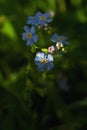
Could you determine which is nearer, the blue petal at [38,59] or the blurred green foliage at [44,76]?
the blue petal at [38,59]

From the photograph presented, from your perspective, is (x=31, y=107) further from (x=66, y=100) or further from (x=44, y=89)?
(x=66, y=100)

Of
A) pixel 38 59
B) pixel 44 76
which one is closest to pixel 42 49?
pixel 38 59

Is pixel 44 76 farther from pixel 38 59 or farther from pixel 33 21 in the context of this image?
pixel 33 21

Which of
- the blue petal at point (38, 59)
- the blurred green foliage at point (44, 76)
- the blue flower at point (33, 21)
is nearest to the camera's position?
the blue petal at point (38, 59)

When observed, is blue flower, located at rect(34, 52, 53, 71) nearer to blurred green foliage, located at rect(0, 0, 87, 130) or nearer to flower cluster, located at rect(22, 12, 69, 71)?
flower cluster, located at rect(22, 12, 69, 71)

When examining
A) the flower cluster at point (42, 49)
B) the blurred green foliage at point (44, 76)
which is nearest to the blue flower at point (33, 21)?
the flower cluster at point (42, 49)

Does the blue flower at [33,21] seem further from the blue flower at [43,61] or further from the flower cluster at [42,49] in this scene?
the blue flower at [43,61]
